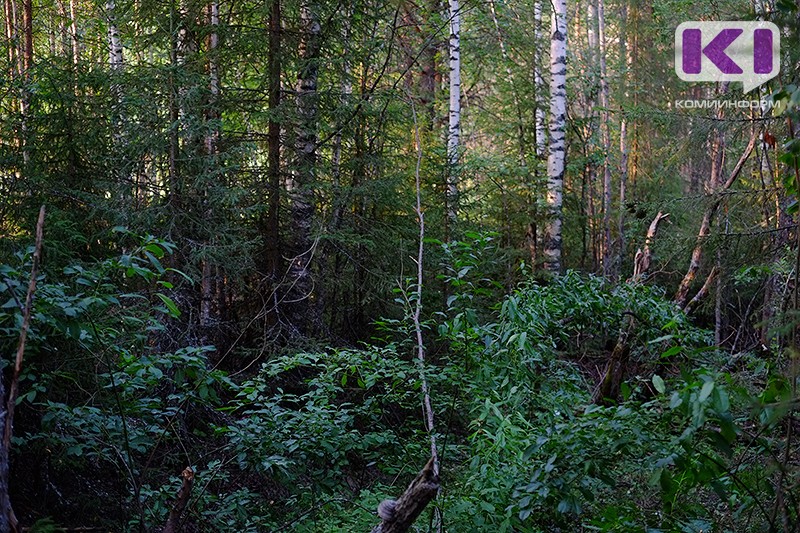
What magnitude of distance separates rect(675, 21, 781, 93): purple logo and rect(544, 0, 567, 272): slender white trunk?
A: 234cm

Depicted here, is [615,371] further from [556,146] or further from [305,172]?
[556,146]

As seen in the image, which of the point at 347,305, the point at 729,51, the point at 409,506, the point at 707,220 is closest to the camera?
the point at 409,506

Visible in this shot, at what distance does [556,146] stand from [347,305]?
519 cm

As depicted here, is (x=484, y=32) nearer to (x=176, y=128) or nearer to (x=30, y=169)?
(x=176, y=128)

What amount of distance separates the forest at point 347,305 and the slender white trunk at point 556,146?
2.0 inches

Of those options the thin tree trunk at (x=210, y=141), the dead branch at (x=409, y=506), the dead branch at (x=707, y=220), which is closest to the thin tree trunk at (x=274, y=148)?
the thin tree trunk at (x=210, y=141)

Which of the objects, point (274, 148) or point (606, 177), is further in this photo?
point (606, 177)

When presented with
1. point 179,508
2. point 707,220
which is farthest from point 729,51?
point 179,508

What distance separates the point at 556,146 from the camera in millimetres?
11773

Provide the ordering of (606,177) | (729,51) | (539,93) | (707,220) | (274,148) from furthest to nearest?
(606,177) → (539,93) → (274,148) → (707,220) → (729,51)

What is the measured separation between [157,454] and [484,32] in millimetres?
11306

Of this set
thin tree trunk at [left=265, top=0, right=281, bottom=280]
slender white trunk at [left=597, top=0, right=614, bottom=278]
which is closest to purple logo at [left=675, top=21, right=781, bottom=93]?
slender white trunk at [left=597, top=0, right=614, bottom=278]

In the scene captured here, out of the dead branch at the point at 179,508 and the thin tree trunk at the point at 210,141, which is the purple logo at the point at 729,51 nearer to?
the dead branch at the point at 179,508

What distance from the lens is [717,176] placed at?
13.9 m
